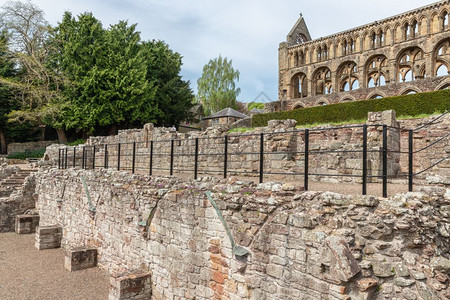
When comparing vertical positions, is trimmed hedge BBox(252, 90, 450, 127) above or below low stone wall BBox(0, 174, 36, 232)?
above

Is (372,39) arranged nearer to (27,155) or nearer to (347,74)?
(347,74)

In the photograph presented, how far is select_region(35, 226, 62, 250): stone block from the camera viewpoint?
11000mm

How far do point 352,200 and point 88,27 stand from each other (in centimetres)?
2614

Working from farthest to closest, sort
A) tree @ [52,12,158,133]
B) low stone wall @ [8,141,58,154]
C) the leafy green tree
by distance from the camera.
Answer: low stone wall @ [8,141,58,154], the leafy green tree, tree @ [52,12,158,133]

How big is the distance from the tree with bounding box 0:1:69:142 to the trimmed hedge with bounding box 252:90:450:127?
16.7m

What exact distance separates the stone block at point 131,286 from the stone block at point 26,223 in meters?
8.68

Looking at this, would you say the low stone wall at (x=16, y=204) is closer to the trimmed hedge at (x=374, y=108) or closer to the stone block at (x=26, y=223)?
the stone block at (x=26, y=223)

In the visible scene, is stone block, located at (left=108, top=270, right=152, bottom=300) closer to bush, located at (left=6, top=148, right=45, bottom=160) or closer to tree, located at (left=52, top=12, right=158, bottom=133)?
tree, located at (left=52, top=12, right=158, bottom=133)

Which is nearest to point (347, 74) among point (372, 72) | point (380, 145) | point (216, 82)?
point (372, 72)

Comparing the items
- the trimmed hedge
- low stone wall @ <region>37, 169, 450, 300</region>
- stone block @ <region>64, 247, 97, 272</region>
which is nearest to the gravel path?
stone block @ <region>64, 247, 97, 272</region>

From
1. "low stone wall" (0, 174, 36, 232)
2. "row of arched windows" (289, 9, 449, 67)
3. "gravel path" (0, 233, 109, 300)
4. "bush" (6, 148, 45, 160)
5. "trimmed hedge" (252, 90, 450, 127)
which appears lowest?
"gravel path" (0, 233, 109, 300)

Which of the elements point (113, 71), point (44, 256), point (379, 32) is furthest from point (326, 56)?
point (44, 256)

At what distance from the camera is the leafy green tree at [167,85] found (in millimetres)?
27266

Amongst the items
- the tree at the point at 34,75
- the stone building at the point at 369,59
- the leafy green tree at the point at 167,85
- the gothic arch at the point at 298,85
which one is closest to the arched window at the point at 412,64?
the stone building at the point at 369,59
